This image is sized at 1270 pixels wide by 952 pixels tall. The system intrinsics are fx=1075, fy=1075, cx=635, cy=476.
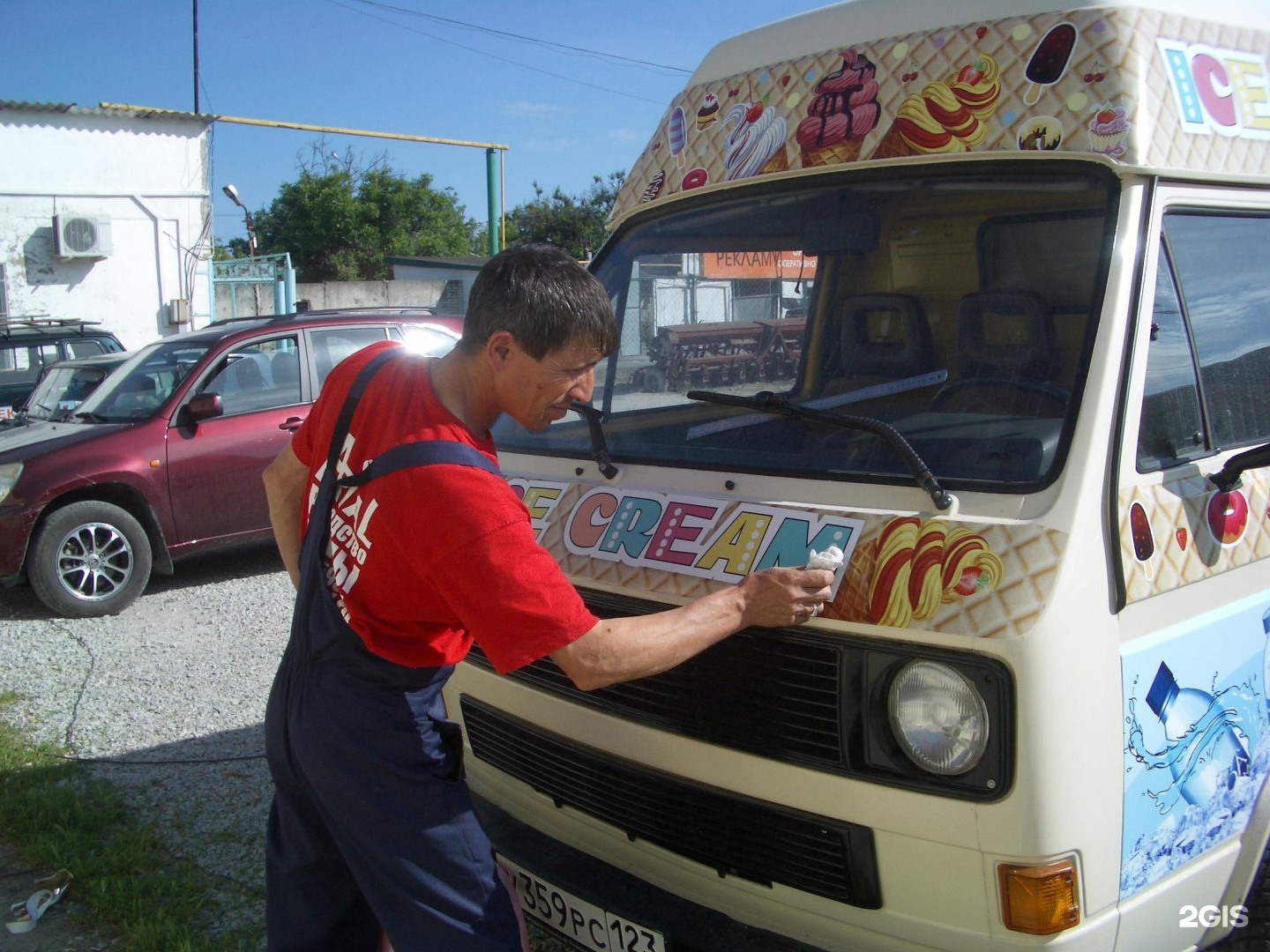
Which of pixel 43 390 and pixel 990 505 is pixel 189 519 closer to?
pixel 43 390

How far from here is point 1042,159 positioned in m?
2.56

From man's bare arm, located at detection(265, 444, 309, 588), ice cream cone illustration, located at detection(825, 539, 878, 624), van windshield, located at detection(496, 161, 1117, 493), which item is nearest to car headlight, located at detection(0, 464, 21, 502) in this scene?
van windshield, located at detection(496, 161, 1117, 493)

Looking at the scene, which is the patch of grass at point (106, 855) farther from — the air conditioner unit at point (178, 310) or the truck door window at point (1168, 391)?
the air conditioner unit at point (178, 310)

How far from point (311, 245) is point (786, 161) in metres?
48.0

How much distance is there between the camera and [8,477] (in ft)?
21.7

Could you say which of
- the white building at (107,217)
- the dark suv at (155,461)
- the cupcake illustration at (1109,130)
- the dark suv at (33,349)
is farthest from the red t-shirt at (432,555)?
the white building at (107,217)

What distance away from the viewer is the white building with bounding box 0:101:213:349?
18.8 meters

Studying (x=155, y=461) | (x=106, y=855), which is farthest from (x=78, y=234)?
(x=106, y=855)

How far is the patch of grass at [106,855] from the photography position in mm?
3287

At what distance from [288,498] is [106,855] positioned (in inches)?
78.3

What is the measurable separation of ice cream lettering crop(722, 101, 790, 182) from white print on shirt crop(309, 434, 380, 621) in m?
1.56

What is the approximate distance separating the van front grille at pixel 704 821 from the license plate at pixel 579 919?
191mm

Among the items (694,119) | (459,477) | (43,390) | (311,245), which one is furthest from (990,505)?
(311,245)

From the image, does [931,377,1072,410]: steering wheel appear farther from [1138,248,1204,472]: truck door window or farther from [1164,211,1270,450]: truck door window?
[1164,211,1270,450]: truck door window
